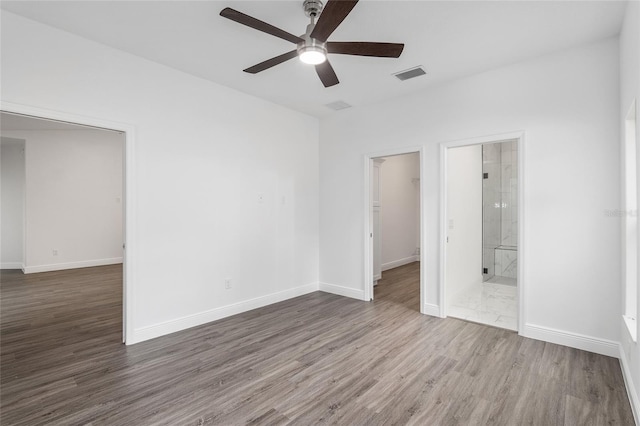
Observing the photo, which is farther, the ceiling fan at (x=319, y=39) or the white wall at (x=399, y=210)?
the white wall at (x=399, y=210)

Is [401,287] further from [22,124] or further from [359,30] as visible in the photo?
[22,124]

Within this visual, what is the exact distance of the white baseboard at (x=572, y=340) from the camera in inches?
113

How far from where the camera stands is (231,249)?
4113 mm

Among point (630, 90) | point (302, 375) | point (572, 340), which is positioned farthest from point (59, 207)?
point (630, 90)

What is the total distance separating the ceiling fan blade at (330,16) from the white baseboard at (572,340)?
137 inches

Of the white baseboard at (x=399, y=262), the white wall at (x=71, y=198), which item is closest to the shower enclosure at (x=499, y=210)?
the white baseboard at (x=399, y=262)

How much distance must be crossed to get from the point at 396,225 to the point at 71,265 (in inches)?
303

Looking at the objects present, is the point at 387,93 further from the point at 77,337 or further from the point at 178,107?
the point at 77,337

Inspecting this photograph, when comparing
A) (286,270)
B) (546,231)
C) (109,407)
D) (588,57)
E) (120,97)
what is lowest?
(109,407)

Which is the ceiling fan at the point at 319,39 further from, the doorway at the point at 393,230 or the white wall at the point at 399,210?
the white wall at the point at 399,210

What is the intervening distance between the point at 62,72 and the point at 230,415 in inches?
127

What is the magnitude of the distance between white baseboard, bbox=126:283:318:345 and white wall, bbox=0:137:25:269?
6.36m

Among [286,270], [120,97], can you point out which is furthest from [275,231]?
[120,97]

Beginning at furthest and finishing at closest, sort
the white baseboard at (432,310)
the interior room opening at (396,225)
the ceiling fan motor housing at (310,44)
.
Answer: the interior room opening at (396,225), the white baseboard at (432,310), the ceiling fan motor housing at (310,44)
